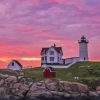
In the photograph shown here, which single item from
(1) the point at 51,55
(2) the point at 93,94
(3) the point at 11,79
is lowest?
(2) the point at 93,94

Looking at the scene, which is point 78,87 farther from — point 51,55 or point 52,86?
point 51,55

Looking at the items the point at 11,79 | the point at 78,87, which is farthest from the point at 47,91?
the point at 11,79

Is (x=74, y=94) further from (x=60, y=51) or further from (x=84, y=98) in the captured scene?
(x=60, y=51)

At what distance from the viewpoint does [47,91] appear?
61688mm

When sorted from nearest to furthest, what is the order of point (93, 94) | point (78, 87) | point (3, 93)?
point (93, 94)
point (78, 87)
point (3, 93)

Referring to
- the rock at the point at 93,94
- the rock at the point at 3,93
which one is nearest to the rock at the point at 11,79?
the rock at the point at 3,93

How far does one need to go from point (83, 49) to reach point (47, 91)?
1298 inches

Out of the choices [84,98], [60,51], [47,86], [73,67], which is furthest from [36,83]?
[60,51]

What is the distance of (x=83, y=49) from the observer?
93.5m

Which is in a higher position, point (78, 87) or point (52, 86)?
point (52, 86)

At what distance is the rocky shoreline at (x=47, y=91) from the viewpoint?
61.3 m

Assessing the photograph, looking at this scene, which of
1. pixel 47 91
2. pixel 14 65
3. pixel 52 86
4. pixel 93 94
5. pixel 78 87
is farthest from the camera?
pixel 14 65

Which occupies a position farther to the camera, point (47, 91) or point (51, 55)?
point (51, 55)

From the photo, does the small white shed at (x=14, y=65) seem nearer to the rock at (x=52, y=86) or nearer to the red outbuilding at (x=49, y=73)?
the red outbuilding at (x=49, y=73)
